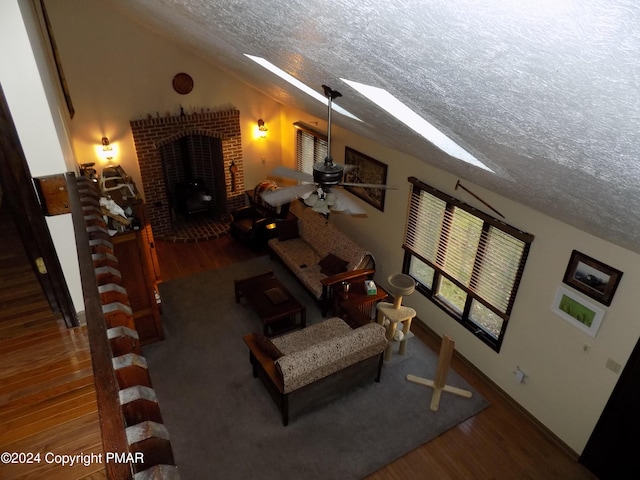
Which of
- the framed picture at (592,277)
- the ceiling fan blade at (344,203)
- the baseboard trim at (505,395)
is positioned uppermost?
the ceiling fan blade at (344,203)

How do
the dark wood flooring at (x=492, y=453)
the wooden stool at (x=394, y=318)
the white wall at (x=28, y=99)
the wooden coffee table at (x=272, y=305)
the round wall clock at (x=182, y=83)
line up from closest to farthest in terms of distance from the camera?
1. the white wall at (x=28, y=99)
2. the dark wood flooring at (x=492, y=453)
3. the wooden stool at (x=394, y=318)
4. the wooden coffee table at (x=272, y=305)
5. the round wall clock at (x=182, y=83)

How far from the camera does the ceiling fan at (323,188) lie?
335cm

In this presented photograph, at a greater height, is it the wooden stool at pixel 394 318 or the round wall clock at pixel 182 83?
the round wall clock at pixel 182 83

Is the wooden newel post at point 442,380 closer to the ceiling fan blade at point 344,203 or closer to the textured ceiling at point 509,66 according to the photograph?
the ceiling fan blade at point 344,203

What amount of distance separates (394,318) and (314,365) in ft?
4.44

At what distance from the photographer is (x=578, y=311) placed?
4.05 m

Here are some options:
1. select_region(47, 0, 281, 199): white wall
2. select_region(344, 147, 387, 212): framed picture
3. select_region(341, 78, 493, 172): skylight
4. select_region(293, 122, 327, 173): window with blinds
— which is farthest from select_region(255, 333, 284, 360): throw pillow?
select_region(47, 0, 281, 199): white wall

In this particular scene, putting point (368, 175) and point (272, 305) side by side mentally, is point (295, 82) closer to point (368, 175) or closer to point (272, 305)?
point (368, 175)

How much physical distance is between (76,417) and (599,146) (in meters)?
2.60

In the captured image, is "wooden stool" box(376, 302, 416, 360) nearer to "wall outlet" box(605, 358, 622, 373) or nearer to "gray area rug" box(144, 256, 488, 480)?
"gray area rug" box(144, 256, 488, 480)

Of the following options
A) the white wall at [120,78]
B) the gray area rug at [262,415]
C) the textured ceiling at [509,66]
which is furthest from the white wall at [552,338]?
the white wall at [120,78]

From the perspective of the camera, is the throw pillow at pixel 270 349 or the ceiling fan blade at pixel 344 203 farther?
the throw pillow at pixel 270 349

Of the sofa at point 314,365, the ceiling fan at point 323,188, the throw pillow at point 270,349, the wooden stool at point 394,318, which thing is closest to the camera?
the ceiling fan at point 323,188

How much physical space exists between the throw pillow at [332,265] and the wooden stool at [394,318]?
1.13 meters
